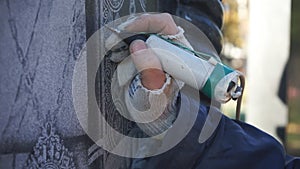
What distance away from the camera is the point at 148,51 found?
71 cm

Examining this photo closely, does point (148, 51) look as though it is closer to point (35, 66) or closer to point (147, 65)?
point (147, 65)

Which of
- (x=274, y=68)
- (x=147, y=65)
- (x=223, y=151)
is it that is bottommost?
(x=274, y=68)

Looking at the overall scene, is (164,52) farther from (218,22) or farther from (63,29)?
(218,22)

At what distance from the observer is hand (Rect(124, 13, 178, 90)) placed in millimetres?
700

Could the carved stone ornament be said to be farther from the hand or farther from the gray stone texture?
the hand

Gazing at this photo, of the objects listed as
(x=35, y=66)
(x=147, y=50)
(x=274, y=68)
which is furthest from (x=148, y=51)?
(x=274, y=68)

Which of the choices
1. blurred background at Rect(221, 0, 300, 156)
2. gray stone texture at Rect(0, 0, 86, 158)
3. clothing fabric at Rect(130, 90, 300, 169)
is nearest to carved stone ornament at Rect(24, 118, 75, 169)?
gray stone texture at Rect(0, 0, 86, 158)

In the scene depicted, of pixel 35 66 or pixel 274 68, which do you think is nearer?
pixel 35 66

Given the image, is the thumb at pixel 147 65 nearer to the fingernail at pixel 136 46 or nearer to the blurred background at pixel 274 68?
the fingernail at pixel 136 46

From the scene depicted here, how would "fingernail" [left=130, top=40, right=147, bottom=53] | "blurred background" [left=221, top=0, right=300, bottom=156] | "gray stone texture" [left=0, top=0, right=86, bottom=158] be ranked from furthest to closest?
"blurred background" [left=221, top=0, right=300, bottom=156], "fingernail" [left=130, top=40, right=147, bottom=53], "gray stone texture" [left=0, top=0, right=86, bottom=158]


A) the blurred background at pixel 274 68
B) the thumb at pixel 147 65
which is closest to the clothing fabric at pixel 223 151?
the thumb at pixel 147 65

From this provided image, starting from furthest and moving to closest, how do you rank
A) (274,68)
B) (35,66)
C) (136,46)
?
(274,68) → (136,46) → (35,66)

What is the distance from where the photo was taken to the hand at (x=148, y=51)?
2.30ft

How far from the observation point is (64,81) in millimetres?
638
